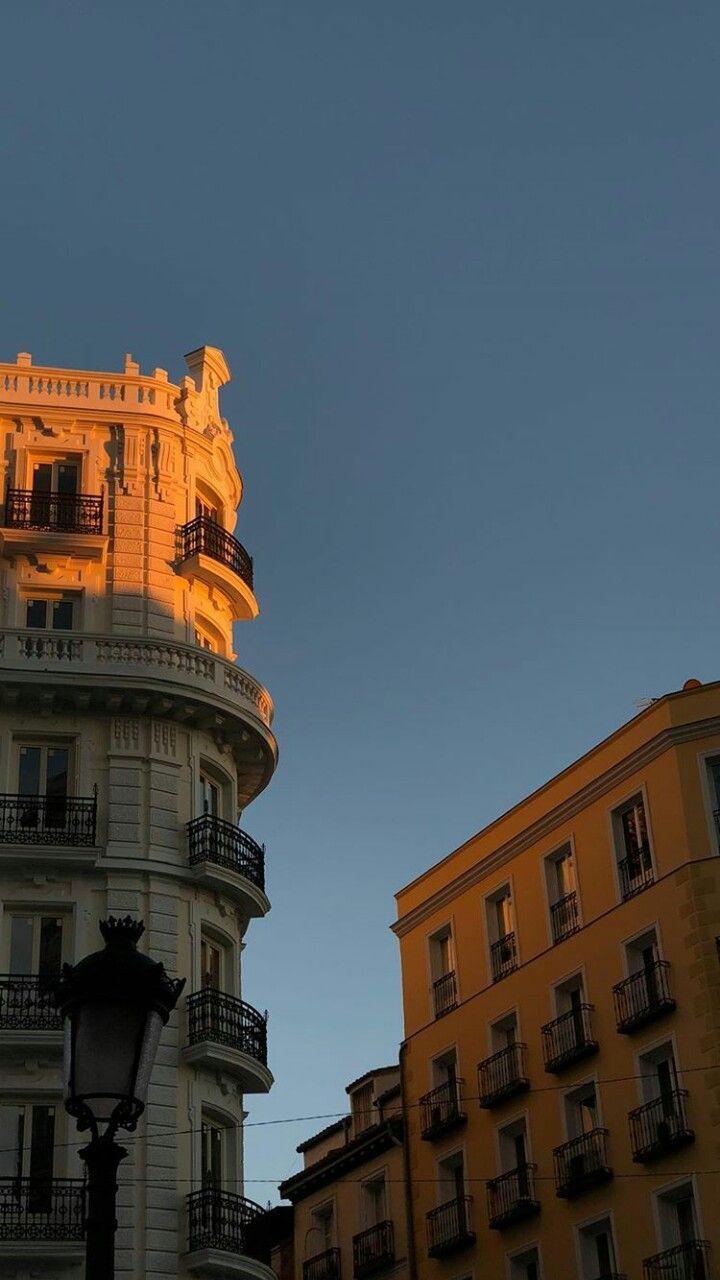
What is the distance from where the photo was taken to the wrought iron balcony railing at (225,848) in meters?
38.9

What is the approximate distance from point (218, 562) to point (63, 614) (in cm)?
383

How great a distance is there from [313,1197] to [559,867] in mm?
14985

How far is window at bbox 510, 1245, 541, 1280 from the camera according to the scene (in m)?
42.0

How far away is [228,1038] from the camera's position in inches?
1487

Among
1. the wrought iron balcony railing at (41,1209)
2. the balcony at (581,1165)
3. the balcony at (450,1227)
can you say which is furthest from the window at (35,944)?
the balcony at (450,1227)

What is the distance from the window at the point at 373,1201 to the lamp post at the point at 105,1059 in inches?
1574

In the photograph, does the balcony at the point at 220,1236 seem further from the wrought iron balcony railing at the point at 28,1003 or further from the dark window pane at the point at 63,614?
the dark window pane at the point at 63,614

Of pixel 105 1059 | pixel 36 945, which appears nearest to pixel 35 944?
pixel 36 945

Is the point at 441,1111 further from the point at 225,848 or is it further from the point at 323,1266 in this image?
the point at 225,848

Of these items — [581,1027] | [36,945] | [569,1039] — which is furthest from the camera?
[569,1039]

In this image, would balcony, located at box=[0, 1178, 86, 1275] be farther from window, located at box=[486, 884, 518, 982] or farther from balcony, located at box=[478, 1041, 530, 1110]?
window, located at box=[486, 884, 518, 982]

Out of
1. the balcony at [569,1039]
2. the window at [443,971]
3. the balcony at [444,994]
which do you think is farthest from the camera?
the window at [443,971]

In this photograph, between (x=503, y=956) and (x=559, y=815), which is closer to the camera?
(x=559, y=815)

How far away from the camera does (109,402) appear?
141 ft
